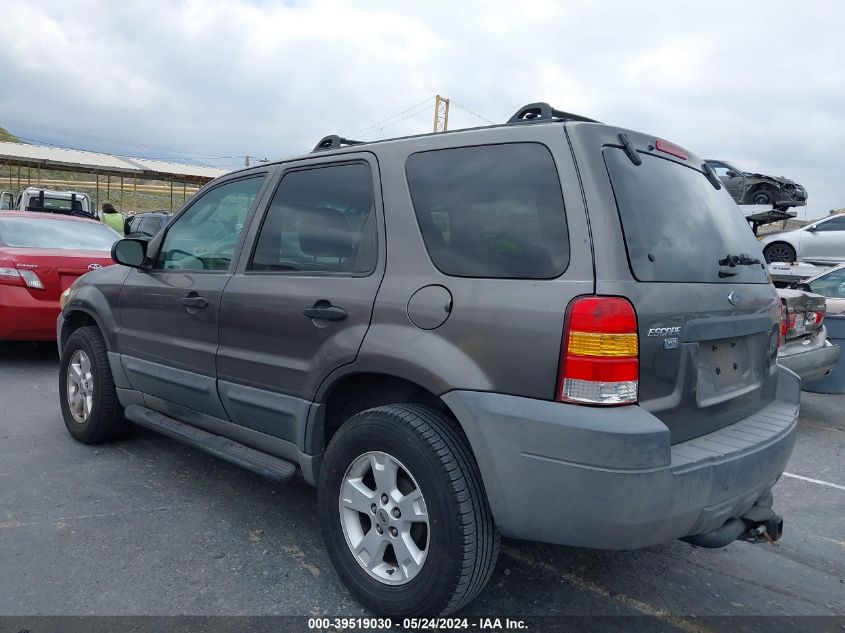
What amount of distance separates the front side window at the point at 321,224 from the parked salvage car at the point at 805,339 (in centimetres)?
378

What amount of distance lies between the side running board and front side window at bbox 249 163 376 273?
897 millimetres

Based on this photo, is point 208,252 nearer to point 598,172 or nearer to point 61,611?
point 61,611

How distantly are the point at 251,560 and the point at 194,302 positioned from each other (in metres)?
1.34

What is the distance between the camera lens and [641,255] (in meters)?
2.31

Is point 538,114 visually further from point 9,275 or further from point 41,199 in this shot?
point 41,199

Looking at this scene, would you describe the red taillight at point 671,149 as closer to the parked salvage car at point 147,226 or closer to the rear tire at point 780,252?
the parked salvage car at point 147,226

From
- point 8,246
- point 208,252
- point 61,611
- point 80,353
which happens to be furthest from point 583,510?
point 8,246

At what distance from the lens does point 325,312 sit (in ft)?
9.23

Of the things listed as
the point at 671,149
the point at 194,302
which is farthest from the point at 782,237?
the point at 194,302

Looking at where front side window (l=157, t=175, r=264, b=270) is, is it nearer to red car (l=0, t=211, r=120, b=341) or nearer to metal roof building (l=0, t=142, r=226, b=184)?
red car (l=0, t=211, r=120, b=341)

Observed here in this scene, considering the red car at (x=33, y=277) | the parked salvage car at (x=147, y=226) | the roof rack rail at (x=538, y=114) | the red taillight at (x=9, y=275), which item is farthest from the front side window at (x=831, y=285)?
the red taillight at (x=9, y=275)

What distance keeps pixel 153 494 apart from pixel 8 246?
4470 mm

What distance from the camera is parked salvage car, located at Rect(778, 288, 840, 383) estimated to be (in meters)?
5.27

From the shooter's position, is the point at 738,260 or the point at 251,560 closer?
the point at 738,260
